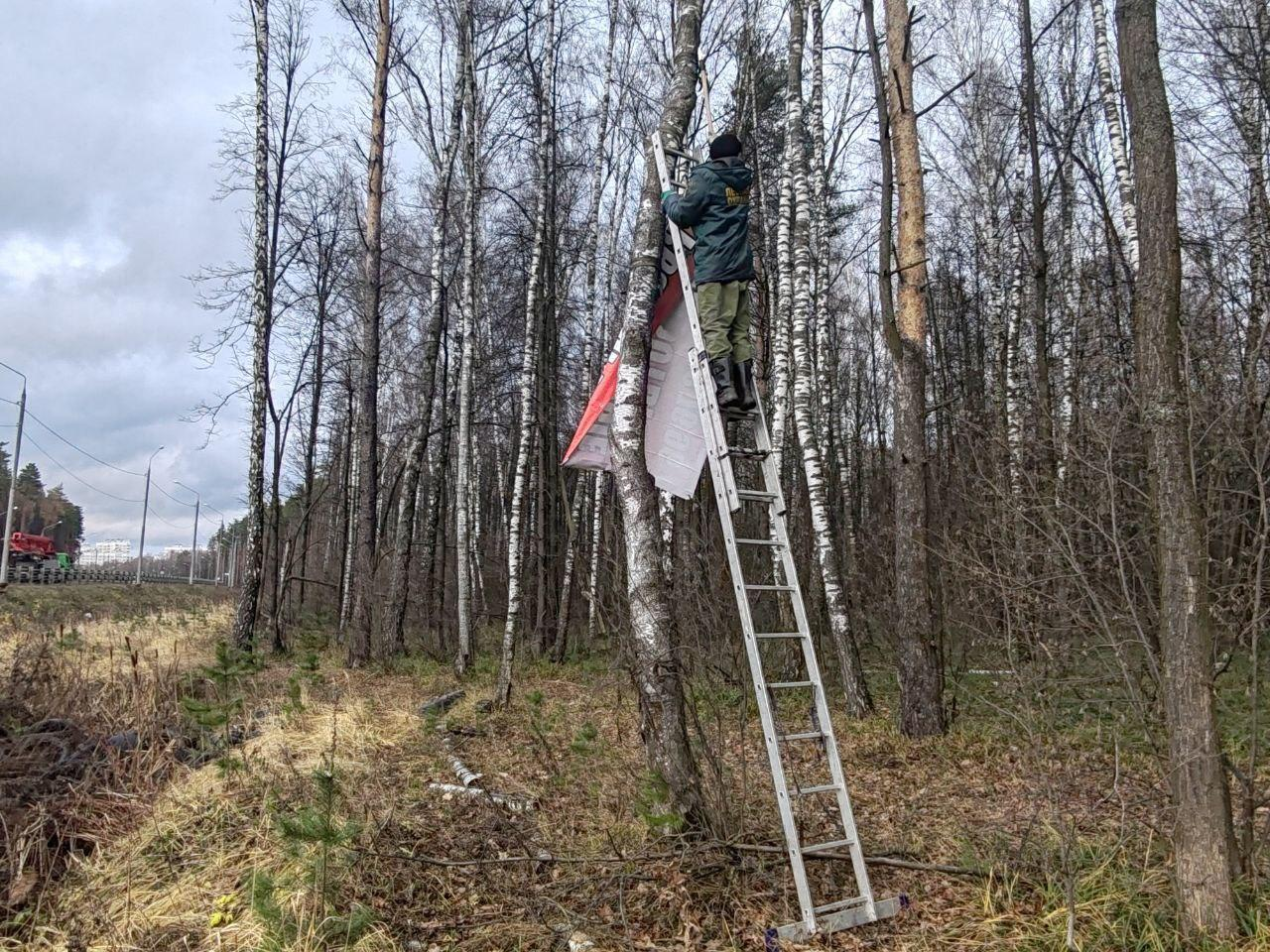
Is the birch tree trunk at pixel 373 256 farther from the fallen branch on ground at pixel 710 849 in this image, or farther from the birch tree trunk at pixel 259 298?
the fallen branch on ground at pixel 710 849

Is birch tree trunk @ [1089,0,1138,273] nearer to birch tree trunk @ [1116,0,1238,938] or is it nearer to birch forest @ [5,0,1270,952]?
birch forest @ [5,0,1270,952]

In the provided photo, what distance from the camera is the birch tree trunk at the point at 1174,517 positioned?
11.1ft

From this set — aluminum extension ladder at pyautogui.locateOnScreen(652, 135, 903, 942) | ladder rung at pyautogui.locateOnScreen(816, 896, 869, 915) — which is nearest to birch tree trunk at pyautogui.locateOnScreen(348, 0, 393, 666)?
aluminum extension ladder at pyautogui.locateOnScreen(652, 135, 903, 942)

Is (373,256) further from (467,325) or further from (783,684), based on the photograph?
(783,684)

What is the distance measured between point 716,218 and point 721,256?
252 mm

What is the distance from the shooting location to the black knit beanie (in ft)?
15.4

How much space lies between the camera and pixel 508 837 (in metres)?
4.82

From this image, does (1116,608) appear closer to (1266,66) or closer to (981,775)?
(981,775)

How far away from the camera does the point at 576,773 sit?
19.7 ft

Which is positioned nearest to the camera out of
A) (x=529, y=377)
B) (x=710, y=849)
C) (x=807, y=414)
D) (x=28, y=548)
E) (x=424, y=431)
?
(x=710, y=849)

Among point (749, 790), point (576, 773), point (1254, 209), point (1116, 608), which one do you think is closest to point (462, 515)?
point (576, 773)

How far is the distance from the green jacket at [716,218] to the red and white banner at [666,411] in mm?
372

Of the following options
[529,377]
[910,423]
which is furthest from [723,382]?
[529,377]

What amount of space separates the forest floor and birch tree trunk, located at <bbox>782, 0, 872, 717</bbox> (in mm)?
1350
